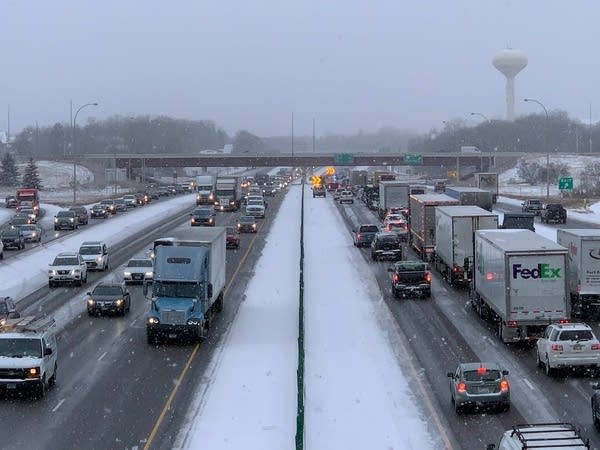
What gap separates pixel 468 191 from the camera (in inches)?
2677

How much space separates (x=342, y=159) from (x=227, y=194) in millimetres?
73709

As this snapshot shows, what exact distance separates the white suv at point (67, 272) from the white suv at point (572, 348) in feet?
88.0

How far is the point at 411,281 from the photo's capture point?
Result: 4184cm

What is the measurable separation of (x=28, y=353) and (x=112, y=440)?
466cm

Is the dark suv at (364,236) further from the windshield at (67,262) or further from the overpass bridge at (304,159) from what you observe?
the overpass bridge at (304,159)

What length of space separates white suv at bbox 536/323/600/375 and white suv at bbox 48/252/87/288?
26810mm

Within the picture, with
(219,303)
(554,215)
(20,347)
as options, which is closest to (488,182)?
(554,215)

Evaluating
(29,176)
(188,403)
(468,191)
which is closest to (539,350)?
(188,403)

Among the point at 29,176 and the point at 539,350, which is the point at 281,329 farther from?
the point at 29,176

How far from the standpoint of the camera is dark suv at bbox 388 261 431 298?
41719 millimetres

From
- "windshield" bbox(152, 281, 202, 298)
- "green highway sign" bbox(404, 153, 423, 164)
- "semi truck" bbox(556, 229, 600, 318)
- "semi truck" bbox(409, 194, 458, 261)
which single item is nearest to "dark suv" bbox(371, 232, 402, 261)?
"semi truck" bbox(409, 194, 458, 261)

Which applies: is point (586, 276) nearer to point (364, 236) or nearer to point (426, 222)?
point (426, 222)

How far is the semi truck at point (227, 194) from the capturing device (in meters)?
104

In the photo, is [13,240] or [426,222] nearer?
[426,222]
